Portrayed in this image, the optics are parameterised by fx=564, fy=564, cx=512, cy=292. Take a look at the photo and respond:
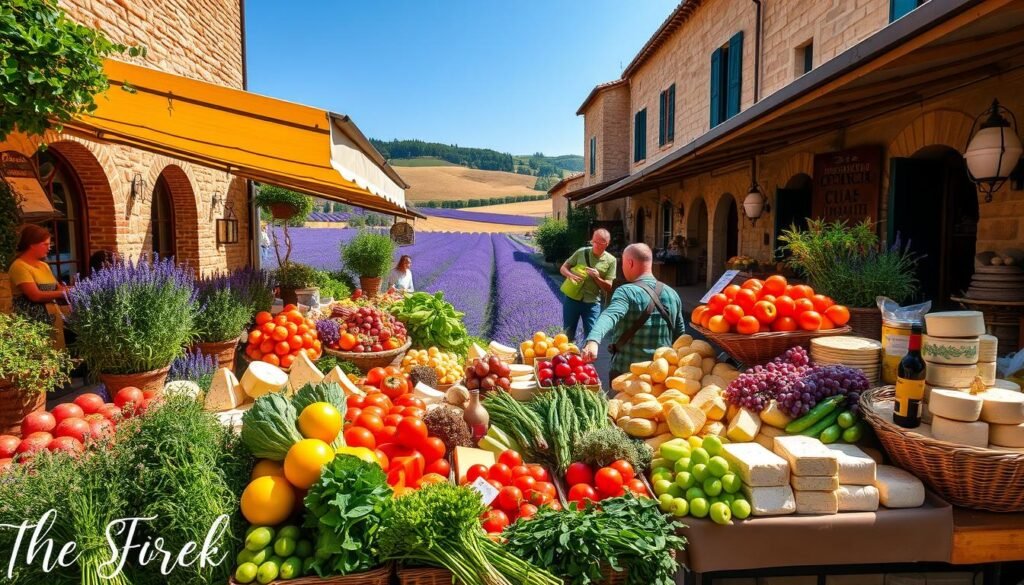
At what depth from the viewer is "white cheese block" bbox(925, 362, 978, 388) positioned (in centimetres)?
212

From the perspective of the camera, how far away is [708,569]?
2.04 meters

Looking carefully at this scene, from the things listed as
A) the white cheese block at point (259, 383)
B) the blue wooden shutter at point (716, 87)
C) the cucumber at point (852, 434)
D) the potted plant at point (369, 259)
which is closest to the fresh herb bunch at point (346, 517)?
the white cheese block at point (259, 383)

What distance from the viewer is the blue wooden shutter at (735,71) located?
1039 cm

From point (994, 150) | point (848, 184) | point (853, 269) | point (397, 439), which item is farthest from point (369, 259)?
point (994, 150)

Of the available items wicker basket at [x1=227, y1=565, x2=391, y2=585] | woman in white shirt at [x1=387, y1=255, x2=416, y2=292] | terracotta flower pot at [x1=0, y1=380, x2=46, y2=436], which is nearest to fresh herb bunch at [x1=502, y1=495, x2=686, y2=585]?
wicker basket at [x1=227, y1=565, x2=391, y2=585]

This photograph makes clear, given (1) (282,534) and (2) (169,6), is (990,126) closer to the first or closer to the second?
(1) (282,534)

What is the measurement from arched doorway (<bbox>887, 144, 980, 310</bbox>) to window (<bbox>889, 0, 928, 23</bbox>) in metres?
1.61

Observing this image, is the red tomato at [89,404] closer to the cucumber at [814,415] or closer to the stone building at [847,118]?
the cucumber at [814,415]

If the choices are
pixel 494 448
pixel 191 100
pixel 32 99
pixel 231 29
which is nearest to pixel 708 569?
pixel 494 448

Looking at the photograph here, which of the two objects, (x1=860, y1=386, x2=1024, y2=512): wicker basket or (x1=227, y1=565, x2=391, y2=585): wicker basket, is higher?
(x1=860, y1=386, x2=1024, y2=512): wicker basket

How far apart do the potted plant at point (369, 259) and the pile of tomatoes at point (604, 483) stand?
10.0 metres

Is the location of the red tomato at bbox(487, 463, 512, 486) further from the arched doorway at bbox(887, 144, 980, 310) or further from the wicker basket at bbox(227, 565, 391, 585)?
the arched doorway at bbox(887, 144, 980, 310)

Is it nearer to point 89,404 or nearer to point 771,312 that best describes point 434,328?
point 89,404

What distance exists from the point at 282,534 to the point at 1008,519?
258cm
